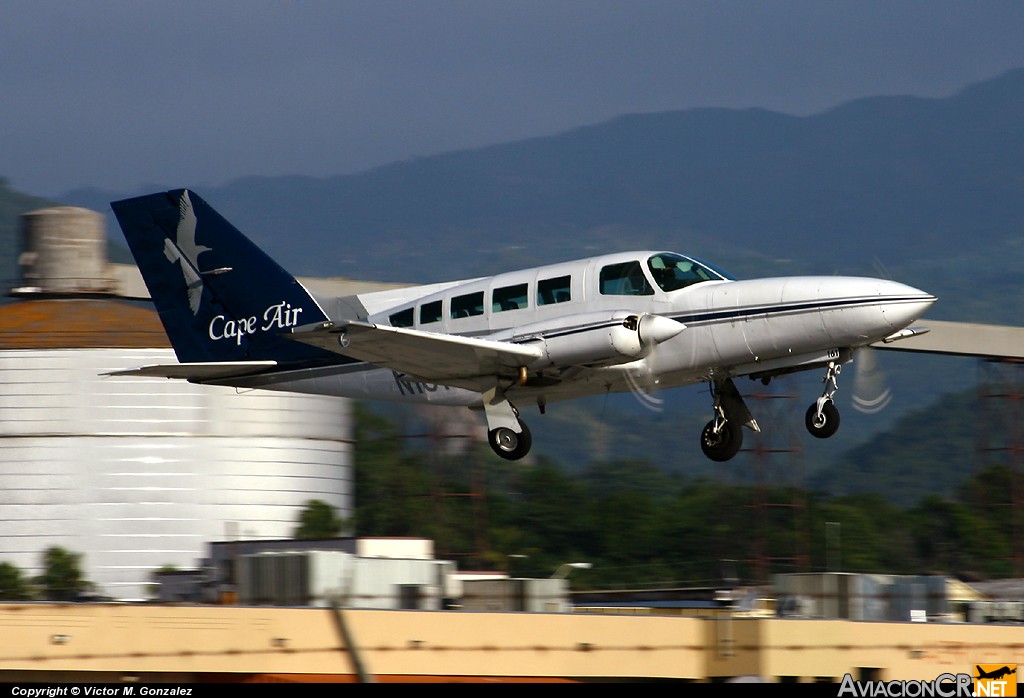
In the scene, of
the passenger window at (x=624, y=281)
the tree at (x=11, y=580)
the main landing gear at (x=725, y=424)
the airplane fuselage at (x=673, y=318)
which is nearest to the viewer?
the airplane fuselage at (x=673, y=318)

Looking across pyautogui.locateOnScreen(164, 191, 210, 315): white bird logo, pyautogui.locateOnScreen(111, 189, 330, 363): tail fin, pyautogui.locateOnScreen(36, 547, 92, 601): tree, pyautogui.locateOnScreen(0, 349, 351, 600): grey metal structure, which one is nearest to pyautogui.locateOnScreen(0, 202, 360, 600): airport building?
pyautogui.locateOnScreen(0, 349, 351, 600): grey metal structure

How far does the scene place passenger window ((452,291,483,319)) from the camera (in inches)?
914

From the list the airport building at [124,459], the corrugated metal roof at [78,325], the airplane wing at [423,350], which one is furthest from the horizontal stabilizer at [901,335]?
the corrugated metal roof at [78,325]

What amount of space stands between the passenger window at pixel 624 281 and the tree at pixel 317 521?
93.3ft

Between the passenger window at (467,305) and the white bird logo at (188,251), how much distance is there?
19.5 ft

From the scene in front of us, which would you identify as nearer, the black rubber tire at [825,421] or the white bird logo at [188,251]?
the black rubber tire at [825,421]

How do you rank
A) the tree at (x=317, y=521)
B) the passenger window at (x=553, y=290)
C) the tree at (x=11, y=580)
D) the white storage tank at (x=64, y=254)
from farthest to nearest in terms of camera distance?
1. the white storage tank at (x=64, y=254)
2. the tree at (x=317, y=521)
3. the tree at (x=11, y=580)
4. the passenger window at (x=553, y=290)

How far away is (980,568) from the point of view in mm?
82062

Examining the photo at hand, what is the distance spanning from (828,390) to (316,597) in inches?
409

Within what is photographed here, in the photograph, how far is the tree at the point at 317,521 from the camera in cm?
4906

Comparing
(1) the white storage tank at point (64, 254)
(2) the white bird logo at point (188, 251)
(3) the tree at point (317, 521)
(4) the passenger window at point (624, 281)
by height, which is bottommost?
(3) the tree at point (317, 521)

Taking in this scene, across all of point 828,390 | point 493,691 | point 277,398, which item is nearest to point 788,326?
point 828,390

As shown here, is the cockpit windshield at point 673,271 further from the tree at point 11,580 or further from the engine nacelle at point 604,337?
the tree at point 11,580

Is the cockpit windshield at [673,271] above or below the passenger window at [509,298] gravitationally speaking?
above
